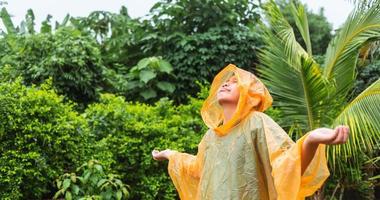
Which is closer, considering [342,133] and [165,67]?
[342,133]

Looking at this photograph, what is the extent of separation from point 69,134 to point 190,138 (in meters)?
1.47

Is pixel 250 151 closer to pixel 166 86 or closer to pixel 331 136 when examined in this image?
pixel 331 136

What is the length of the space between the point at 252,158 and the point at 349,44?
133 inches

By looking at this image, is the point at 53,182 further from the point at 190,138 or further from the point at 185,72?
the point at 185,72

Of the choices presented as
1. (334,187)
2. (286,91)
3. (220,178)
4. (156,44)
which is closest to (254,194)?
(220,178)

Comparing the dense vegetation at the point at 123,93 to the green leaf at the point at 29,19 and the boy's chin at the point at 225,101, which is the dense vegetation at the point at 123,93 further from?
the boy's chin at the point at 225,101

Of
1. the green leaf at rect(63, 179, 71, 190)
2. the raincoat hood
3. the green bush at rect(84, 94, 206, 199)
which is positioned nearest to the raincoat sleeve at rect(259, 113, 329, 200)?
the raincoat hood

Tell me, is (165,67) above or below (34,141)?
above

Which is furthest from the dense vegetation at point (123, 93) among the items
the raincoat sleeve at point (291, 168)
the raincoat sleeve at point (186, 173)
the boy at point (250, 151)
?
the raincoat sleeve at point (291, 168)

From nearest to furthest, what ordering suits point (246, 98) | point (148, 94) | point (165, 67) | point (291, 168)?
point (291, 168) < point (246, 98) < point (148, 94) < point (165, 67)

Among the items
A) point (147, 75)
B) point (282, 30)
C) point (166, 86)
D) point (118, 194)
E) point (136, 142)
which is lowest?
point (118, 194)

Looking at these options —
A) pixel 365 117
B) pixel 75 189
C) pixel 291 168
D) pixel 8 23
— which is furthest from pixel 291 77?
pixel 8 23

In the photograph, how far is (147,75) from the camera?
8227mm

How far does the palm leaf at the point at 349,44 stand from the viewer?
4.96 m
